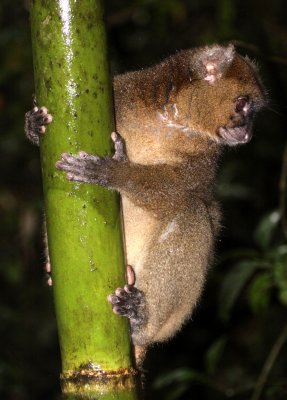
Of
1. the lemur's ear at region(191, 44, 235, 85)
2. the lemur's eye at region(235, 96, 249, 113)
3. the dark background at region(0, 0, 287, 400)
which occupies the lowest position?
the dark background at region(0, 0, 287, 400)

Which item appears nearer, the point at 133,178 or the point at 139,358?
the point at 133,178

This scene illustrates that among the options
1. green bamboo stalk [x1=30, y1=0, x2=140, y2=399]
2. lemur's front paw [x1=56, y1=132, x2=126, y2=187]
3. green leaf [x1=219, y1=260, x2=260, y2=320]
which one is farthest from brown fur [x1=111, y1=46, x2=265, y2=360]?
green bamboo stalk [x1=30, y1=0, x2=140, y2=399]

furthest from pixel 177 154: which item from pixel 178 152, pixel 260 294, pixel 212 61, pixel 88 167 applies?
pixel 88 167

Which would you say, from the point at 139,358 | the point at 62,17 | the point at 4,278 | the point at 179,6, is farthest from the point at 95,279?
the point at 4,278

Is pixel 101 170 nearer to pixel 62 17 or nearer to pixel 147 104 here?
pixel 62 17

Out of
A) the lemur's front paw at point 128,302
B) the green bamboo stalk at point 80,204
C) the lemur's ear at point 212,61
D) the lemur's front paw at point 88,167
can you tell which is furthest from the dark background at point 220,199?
the green bamboo stalk at point 80,204

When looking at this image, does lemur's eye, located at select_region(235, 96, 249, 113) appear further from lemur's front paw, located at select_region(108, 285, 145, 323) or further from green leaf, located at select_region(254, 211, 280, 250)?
lemur's front paw, located at select_region(108, 285, 145, 323)

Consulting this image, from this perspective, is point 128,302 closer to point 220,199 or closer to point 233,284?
point 233,284
